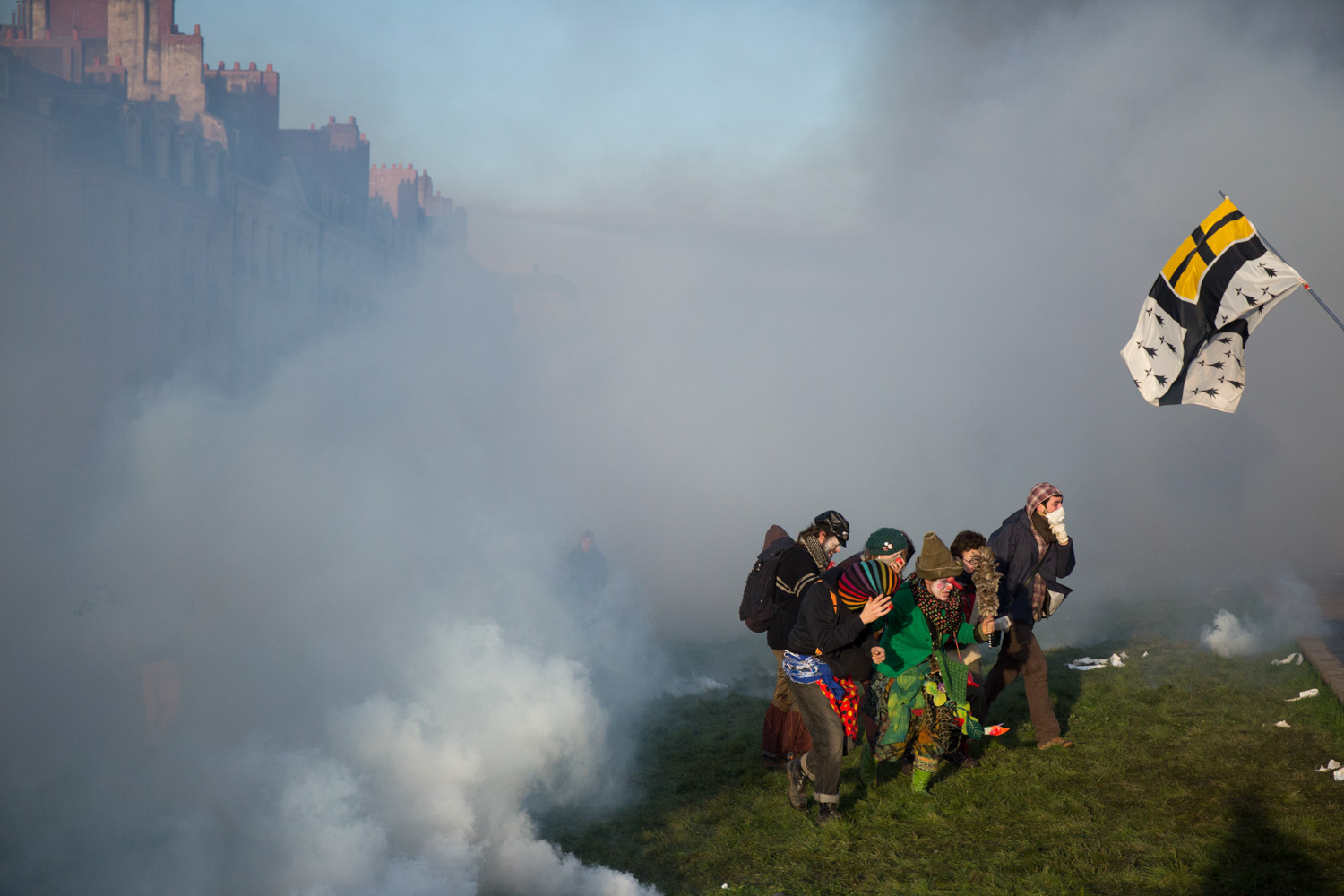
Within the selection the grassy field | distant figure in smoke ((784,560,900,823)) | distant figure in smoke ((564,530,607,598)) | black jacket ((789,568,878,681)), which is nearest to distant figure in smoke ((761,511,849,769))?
distant figure in smoke ((784,560,900,823))

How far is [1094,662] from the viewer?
313 inches

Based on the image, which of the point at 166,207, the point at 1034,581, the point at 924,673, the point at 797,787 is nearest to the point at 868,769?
the point at 797,787

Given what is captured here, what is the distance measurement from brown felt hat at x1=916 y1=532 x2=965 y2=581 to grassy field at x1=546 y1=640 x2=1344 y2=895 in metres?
1.16

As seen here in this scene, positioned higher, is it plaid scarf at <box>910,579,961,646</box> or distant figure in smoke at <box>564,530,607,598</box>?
distant figure in smoke at <box>564,530,607,598</box>

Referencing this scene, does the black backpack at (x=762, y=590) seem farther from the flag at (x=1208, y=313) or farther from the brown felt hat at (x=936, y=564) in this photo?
the flag at (x=1208, y=313)

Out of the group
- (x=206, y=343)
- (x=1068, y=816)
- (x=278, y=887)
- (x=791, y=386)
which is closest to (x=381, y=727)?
(x=278, y=887)

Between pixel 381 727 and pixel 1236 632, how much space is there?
276 inches

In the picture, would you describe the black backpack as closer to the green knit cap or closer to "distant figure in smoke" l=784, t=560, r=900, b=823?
"distant figure in smoke" l=784, t=560, r=900, b=823

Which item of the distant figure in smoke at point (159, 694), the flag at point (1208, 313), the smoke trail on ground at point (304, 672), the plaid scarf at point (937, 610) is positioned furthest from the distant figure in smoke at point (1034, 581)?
the distant figure in smoke at point (159, 694)

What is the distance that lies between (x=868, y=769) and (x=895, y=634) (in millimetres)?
1037

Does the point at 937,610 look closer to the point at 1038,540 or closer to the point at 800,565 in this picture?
the point at 800,565

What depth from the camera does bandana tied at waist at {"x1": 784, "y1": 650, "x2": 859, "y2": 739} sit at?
175 inches

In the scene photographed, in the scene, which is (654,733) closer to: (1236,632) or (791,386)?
(1236,632)

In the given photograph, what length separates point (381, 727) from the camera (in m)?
4.80
